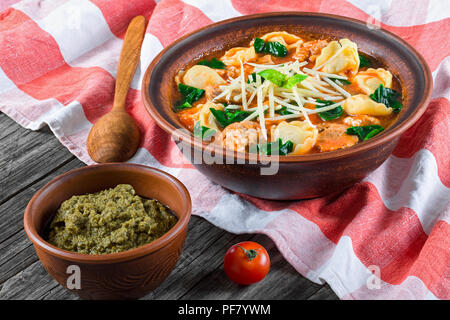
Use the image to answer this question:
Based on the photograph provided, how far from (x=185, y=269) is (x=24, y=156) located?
1449 millimetres

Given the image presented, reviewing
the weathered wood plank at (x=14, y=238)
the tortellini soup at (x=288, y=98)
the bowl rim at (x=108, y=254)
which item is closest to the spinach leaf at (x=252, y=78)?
the tortellini soup at (x=288, y=98)

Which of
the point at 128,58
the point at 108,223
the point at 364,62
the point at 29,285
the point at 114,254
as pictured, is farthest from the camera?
the point at 128,58

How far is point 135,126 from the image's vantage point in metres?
3.56

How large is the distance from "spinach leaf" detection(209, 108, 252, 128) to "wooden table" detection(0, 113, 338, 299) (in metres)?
0.53

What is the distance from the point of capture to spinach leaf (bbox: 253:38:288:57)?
352 centimetres

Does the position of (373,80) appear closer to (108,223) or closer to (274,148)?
(274,148)

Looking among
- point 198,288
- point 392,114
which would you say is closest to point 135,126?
point 198,288

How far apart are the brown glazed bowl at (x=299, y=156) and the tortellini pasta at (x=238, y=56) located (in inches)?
5.2

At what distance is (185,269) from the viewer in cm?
267

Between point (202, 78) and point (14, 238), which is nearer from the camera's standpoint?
point (14, 238)

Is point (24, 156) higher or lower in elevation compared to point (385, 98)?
lower

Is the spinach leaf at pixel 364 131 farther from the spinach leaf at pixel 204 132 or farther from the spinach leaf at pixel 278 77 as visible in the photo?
the spinach leaf at pixel 204 132

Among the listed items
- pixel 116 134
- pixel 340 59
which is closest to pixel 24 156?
pixel 116 134

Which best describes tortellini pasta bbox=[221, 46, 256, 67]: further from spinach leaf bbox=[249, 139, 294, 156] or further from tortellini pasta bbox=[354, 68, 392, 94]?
spinach leaf bbox=[249, 139, 294, 156]
